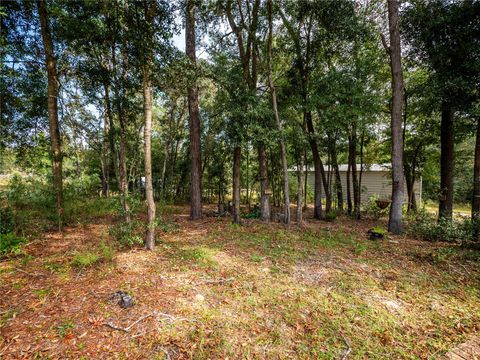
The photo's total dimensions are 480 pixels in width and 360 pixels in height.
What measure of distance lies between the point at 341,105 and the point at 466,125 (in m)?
3.65

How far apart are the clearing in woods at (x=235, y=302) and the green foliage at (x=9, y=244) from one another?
0.66 ft

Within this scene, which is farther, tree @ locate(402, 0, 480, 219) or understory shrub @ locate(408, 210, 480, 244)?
tree @ locate(402, 0, 480, 219)

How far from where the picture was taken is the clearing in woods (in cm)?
227

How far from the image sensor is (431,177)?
12969mm

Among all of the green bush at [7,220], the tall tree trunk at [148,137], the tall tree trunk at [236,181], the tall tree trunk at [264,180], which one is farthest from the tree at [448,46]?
the green bush at [7,220]

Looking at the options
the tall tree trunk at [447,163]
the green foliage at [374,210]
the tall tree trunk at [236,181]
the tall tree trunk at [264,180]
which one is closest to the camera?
the tall tree trunk at [447,163]


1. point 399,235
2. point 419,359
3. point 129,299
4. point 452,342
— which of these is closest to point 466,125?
point 399,235

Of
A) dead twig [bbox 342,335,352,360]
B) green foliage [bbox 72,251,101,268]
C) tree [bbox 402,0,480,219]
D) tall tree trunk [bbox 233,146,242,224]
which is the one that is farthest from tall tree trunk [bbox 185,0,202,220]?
tree [bbox 402,0,480,219]

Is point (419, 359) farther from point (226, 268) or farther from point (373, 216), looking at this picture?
point (373, 216)

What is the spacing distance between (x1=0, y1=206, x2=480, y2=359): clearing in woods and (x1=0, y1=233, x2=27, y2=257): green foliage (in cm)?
20

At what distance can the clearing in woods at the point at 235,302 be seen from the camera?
89.5 inches

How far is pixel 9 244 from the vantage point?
4.25 meters

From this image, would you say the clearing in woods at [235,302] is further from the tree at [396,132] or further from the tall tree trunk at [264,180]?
the tall tree trunk at [264,180]

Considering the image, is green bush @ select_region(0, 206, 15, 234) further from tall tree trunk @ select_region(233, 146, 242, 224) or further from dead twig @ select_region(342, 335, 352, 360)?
dead twig @ select_region(342, 335, 352, 360)
